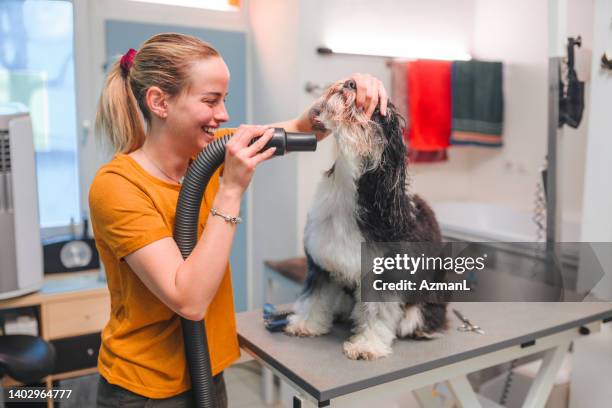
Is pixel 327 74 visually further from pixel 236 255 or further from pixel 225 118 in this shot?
pixel 225 118

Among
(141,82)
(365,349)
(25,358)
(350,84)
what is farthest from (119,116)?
(365,349)

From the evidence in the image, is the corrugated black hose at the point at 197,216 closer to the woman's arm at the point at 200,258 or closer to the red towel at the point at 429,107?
the woman's arm at the point at 200,258

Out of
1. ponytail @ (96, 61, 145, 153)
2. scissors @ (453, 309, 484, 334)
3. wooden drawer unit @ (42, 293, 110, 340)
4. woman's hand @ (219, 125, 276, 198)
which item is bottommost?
wooden drawer unit @ (42, 293, 110, 340)

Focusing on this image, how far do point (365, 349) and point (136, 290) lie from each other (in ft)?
1.65

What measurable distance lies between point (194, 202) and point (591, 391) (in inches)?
60.9

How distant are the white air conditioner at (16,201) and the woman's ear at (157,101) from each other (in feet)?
3.24

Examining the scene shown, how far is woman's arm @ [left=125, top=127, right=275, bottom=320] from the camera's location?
0.86 meters

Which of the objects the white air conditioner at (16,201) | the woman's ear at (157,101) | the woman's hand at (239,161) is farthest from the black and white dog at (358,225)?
the white air conditioner at (16,201)

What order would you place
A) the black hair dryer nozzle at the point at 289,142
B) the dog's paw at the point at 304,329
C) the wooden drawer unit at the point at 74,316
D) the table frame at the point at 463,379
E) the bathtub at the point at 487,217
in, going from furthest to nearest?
1. the bathtub at the point at 487,217
2. the wooden drawer unit at the point at 74,316
3. the dog's paw at the point at 304,329
4. the table frame at the point at 463,379
5. the black hair dryer nozzle at the point at 289,142

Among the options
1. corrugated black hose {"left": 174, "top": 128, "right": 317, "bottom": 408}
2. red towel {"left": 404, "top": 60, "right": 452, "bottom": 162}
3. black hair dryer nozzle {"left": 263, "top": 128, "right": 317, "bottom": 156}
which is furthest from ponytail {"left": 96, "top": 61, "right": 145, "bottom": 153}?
red towel {"left": 404, "top": 60, "right": 452, "bottom": 162}

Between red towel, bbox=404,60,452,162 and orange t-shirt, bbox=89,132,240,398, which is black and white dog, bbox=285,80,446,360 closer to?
orange t-shirt, bbox=89,132,240,398

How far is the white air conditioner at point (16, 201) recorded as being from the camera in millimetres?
1698

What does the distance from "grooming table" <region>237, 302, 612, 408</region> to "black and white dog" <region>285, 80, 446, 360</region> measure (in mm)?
43

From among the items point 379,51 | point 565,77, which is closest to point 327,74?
point 379,51
